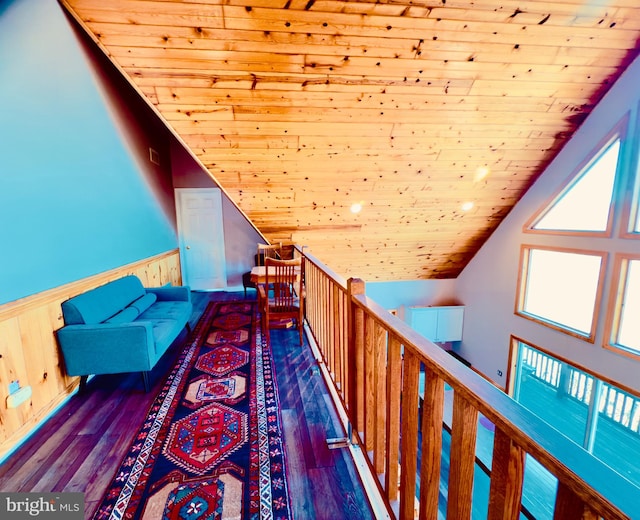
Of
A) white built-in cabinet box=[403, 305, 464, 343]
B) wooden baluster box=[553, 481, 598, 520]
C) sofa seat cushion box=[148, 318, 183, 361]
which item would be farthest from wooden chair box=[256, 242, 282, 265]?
wooden baluster box=[553, 481, 598, 520]

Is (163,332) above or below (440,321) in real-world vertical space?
above

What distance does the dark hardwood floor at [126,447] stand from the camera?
149cm

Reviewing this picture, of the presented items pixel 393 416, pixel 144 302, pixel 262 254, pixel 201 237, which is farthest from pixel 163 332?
pixel 201 237

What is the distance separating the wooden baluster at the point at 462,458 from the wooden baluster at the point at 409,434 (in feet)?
0.57

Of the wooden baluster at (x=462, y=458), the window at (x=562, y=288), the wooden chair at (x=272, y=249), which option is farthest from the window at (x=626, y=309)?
the wooden chair at (x=272, y=249)

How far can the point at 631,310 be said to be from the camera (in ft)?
10.5

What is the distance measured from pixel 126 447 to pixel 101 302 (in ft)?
4.38

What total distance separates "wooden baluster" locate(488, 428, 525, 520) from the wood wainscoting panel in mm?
2585

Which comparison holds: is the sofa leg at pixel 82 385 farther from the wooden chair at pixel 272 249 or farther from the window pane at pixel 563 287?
the window pane at pixel 563 287

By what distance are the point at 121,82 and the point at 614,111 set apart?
558 cm

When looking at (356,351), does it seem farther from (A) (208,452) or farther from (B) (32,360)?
(B) (32,360)

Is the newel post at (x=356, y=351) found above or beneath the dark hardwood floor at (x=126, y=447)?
above

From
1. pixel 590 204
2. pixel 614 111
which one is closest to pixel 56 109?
pixel 614 111

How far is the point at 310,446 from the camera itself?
179 centimetres
